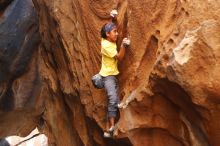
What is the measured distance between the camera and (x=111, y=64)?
255 inches

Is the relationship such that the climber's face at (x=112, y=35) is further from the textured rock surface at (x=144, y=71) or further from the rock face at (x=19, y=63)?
the rock face at (x=19, y=63)

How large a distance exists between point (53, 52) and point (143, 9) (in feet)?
8.42

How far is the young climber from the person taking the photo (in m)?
6.32

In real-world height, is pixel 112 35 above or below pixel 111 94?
above

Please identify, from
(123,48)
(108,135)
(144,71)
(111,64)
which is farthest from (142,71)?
(108,135)

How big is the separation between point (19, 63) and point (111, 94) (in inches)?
146

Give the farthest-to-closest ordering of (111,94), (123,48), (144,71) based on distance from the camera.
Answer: (111,94), (123,48), (144,71)

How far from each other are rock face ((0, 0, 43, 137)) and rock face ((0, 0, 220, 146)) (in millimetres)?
981

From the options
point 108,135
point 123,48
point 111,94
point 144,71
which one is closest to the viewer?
point 144,71

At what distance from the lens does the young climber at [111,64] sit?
6.32 m

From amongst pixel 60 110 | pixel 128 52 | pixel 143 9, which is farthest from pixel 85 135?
pixel 143 9

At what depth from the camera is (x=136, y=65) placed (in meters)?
6.22

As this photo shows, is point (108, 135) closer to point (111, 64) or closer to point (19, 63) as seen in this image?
point (111, 64)

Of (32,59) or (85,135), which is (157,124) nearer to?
(85,135)
